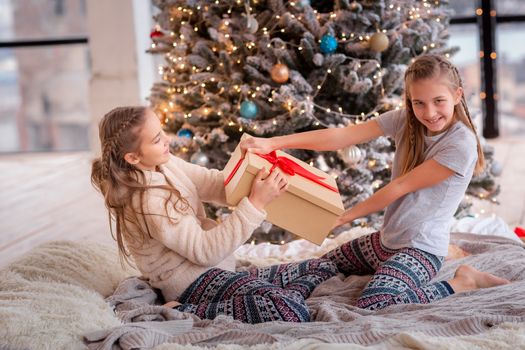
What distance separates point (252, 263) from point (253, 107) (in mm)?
761

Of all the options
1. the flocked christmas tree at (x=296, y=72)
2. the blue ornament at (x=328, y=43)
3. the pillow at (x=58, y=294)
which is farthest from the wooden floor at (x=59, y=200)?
the blue ornament at (x=328, y=43)

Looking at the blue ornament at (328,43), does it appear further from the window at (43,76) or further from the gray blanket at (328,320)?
the window at (43,76)

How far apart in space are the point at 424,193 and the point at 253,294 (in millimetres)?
587

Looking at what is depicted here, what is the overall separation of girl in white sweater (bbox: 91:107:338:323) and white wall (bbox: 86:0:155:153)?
3.26m

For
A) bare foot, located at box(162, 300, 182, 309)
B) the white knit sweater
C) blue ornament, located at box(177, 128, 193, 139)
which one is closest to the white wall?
blue ornament, located at box(177, 128, 193, 139)

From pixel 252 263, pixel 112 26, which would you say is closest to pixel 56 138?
pixel 112 26

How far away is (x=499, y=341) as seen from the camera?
6.20ft

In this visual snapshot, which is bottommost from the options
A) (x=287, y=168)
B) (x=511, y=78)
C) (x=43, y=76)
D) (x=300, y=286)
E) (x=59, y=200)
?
(x=59, y=200)

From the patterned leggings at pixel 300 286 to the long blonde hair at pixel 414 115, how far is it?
0.28 metres

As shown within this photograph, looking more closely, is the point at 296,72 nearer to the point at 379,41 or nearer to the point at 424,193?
the point at 379,41

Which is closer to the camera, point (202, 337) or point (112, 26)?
point (202, 337)

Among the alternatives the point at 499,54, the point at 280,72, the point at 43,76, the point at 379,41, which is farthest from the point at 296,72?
the point at 43,76

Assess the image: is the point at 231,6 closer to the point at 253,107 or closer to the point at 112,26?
the point at 253,107

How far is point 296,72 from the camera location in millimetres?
3344
